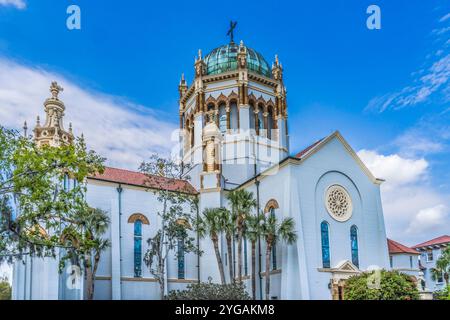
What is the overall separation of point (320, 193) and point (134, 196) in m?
14.4

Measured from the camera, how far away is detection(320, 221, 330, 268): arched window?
34594 mm

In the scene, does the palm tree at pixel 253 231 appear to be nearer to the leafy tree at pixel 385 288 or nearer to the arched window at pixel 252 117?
the leafy tree at pixel 385 288

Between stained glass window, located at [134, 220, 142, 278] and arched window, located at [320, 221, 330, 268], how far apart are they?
13.8 meters

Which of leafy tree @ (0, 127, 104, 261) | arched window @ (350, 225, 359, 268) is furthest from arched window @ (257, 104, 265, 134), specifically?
leafy tree @ (0, 127, 104, 261)

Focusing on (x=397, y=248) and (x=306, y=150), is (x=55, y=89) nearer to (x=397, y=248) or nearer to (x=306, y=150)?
(x=306, y=150)

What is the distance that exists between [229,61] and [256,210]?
1902 cm

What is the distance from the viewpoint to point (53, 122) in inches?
1479

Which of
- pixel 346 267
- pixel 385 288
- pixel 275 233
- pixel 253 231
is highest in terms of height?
pixel 253 231

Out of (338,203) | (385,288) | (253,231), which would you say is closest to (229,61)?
(338,203)

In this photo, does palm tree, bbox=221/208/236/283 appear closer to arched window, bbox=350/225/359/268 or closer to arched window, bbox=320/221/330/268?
arched window, bbox=320/221/330/268
